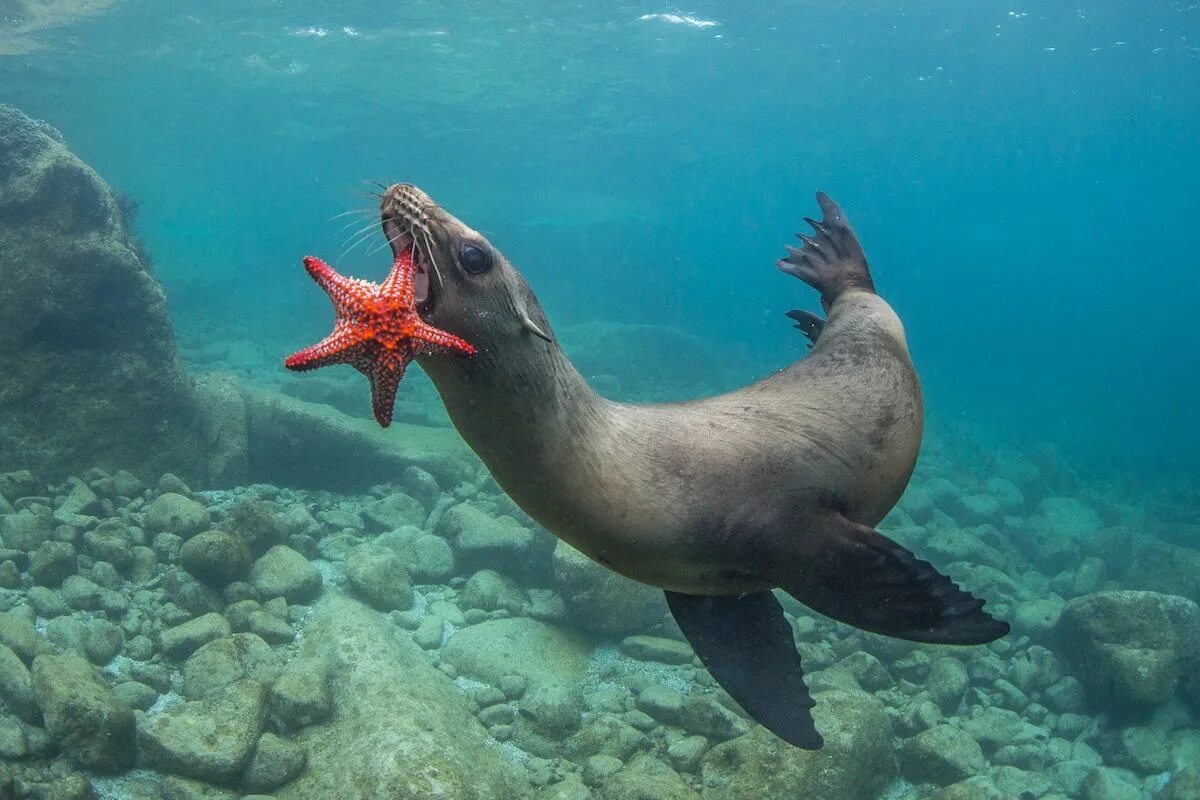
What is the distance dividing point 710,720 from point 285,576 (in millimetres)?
3590

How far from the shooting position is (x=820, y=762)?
15.2ft

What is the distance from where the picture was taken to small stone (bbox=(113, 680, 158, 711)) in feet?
15.1

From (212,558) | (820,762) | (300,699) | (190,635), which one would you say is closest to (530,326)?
(300,699)

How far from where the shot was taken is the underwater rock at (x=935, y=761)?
532 centimetres

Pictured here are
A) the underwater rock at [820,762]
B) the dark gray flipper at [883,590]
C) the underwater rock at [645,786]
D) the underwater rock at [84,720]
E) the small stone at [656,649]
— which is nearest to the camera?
the dark gray flipper at [883,590]

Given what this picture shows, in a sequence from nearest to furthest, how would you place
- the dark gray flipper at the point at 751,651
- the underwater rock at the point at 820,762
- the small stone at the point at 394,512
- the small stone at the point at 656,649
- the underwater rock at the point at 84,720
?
the dark gray flipper at the point at 751,651
the underwater rock at the point at 84,720
the underwater rock at the point at 820,762
the small stone at the point at 656,649
the small stone at the point at 394,512

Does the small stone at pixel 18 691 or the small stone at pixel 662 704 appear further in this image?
the small stone at pixel 662 704

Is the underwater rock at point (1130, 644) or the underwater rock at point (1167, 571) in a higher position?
the underwater rock at point (1167, 571)

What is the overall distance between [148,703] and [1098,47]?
32757 millimetres

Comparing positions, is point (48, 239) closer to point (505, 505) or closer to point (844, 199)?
point (505, 505)

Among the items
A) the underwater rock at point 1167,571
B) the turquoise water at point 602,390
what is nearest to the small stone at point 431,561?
the turquoise water at point 602,390

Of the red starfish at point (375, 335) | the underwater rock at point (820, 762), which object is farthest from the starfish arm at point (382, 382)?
the underwater rock at point (820, 762)

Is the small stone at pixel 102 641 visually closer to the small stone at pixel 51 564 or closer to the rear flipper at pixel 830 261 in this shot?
the small stone at pixel 51 564

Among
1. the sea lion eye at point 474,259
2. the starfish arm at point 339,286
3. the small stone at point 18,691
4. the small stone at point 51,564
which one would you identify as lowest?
the small stone at point 51,564
